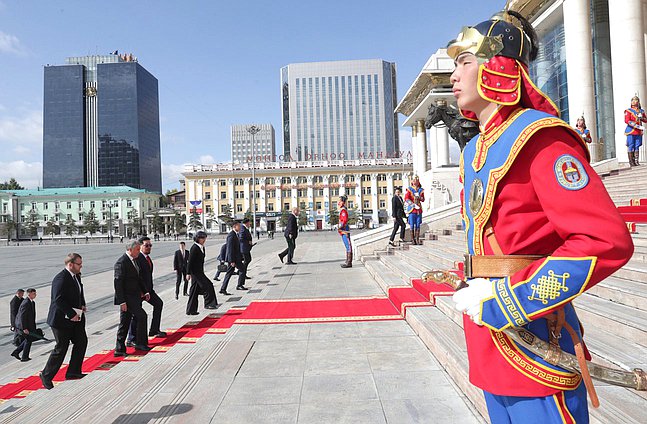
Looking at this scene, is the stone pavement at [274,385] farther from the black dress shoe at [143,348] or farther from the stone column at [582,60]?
the stone column at [582,60]

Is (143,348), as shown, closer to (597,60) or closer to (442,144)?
(597,60)

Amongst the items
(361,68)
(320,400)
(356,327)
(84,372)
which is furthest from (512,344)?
(361,68)

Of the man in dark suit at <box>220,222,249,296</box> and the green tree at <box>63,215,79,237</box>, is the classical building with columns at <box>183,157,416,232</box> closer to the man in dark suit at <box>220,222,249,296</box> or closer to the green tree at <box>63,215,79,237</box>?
the green tree at <box>63,215,79,237</box>

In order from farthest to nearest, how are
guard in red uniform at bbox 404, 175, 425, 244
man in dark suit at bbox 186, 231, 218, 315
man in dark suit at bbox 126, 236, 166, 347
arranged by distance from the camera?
guard in red uniform at bbox 404, 175, 425, 244
man in dark suit at bbox 186, 231, 218, 315
man in dark suit at bbox 126, 236, 166, 347

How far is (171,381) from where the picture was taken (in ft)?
14.5

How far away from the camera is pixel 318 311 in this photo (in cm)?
761

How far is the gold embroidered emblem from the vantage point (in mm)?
1235

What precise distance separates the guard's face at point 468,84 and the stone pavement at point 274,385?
2681mm

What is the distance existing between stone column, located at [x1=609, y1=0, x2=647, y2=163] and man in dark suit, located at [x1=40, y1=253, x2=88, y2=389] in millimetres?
15462

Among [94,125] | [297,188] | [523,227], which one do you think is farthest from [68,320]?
[94,125]

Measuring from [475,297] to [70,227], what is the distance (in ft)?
338

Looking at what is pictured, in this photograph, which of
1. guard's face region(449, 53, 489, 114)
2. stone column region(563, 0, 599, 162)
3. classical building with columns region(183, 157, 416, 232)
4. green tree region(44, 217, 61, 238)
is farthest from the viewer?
green tree region(44, 217, 61, 238)

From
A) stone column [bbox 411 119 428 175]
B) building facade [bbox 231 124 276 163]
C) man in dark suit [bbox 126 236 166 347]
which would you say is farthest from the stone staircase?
building facade [bbox 231 124 276 163]

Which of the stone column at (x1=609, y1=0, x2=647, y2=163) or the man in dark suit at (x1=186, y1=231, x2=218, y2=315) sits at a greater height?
the stone column at (x1=609, y1=0, x2=647, y2=163)
